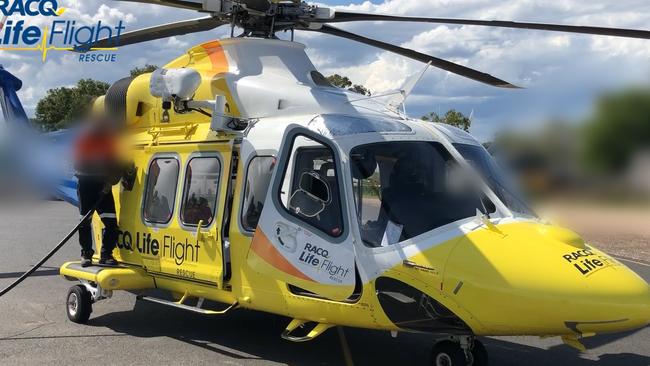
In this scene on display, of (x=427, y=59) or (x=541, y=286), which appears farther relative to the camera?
(x=427, y=59)

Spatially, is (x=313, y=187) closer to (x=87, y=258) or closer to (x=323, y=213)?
(x=323, y=213)

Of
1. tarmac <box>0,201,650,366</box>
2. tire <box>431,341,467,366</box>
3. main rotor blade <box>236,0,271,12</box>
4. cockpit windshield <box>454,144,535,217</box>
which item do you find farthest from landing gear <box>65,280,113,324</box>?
cockpit windshield <box>454,144,535,217</box>

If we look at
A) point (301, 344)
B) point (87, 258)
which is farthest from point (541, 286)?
point (87, 258)

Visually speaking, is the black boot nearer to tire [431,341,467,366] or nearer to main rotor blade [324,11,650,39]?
main rotor blade [324,11,650,39]

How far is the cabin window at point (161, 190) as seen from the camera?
24.2 feet

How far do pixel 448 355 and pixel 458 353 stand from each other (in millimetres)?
91

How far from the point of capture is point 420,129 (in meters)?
6.04

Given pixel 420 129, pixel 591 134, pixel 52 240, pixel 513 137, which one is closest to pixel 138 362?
pixel 420 129

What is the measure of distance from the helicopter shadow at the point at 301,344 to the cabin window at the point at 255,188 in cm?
142

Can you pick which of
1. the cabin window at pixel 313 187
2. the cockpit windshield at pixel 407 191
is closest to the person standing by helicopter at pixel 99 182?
the cabin window at pixel 313 187

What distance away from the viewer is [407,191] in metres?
5.60

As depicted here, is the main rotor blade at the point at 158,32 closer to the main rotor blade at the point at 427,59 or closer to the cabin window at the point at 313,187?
the main rotor blade at the point at 427,59

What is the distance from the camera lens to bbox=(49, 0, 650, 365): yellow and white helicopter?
16.1 ft

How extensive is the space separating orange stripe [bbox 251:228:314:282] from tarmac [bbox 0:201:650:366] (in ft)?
3.57
